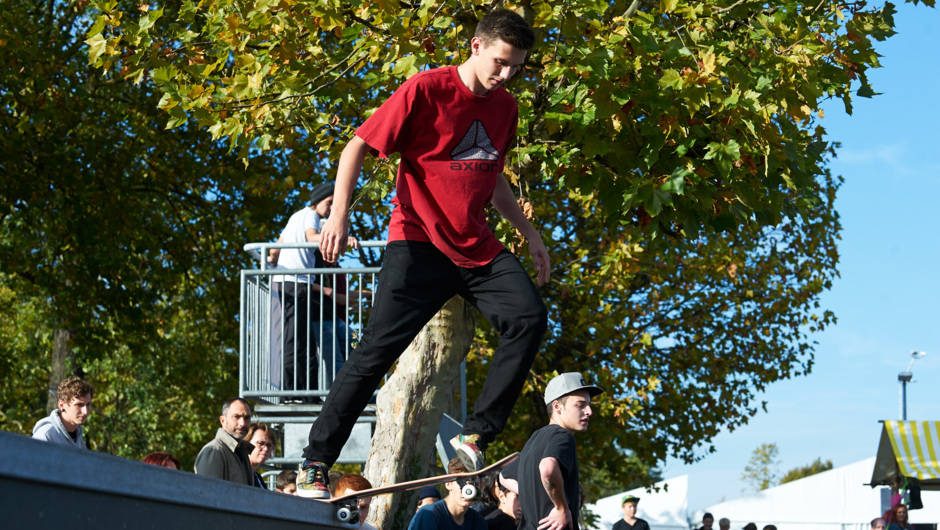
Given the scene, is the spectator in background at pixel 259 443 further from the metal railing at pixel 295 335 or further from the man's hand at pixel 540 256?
the man's hand at pixel 540 256

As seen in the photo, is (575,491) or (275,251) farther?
(275,251)

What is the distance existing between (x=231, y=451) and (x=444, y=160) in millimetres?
3048

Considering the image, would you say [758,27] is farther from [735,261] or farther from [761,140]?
[735,261]

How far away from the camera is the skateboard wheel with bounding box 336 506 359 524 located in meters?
3.64

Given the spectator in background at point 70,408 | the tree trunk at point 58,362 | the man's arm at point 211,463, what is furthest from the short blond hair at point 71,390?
the tree trunk at point 58,362

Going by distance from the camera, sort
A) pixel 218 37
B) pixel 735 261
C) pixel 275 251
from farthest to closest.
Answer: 1. pixel 735 261
2. pixel 275 251
3. pixel 218 37

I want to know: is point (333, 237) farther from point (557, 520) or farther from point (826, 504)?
point (826, 504)

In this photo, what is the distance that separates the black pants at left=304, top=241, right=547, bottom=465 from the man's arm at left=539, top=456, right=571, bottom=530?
2.51ft

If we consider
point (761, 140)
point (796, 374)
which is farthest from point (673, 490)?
point (761, 140)

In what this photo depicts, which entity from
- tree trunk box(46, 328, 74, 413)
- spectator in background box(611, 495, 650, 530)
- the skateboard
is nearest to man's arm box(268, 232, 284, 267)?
the skateboard

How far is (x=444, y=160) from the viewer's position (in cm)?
392

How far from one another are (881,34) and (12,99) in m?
11.1

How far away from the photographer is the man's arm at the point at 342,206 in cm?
362

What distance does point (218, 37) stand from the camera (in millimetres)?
7770
